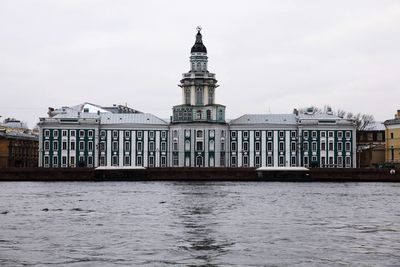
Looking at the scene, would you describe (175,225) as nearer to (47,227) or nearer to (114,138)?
(47,227)

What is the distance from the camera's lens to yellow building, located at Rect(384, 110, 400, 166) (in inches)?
3991

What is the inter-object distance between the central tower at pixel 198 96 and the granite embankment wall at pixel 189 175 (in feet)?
45.2

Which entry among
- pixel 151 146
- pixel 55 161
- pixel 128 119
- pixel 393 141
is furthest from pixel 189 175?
pixel 393 141

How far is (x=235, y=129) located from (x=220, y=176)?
1404 cm

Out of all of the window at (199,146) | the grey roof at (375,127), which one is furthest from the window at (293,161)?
the grey roof at (375,127)

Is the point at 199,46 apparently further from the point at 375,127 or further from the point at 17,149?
the point at 375,127

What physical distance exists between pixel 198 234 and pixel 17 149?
97.3 meters

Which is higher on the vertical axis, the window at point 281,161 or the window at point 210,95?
the window at point 210,95

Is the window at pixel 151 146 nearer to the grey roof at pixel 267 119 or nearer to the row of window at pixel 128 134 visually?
the row of window at pixel 128 134

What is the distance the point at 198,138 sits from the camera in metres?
105

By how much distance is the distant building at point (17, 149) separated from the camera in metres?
116

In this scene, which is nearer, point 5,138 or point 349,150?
point 349,150

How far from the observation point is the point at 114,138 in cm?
10438

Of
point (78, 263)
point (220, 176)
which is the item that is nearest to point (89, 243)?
point (78, 263)
